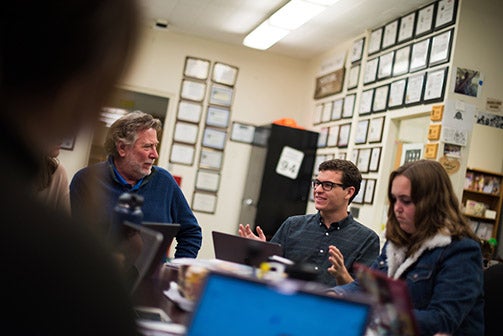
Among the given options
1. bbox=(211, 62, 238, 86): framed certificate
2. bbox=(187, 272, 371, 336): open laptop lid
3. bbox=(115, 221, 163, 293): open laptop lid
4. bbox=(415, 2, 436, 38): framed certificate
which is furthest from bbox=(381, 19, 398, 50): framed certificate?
bbox=(187, 272, 371, 336): open laptop lid

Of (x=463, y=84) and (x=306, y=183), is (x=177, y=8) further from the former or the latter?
(x=463, y=84)

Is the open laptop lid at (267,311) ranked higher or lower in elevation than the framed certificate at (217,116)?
lower

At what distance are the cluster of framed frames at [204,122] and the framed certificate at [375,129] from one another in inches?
94.0

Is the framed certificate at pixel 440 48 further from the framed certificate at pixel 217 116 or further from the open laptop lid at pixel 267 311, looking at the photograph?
the open laptop lid at pixel 267 311

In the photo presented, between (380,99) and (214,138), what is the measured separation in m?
2.60

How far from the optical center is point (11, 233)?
62 cm

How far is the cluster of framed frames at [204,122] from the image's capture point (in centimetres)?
841

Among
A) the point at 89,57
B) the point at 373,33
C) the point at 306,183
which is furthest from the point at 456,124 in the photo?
Result: the point at 89,57

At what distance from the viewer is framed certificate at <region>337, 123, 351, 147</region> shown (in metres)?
7.32

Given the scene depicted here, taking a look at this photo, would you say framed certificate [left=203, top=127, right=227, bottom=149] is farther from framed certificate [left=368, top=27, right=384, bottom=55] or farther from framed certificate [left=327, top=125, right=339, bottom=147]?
framed certificate [left=368, top=27, right=384, bottom=55]

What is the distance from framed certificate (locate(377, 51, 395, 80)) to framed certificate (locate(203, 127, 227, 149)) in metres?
2.51

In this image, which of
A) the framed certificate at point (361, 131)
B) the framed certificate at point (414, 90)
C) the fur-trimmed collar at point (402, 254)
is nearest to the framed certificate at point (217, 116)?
the framed certificate at point (361, 131)

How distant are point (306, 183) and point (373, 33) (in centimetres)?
199

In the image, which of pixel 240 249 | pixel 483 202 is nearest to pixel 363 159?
pixel 483 202
